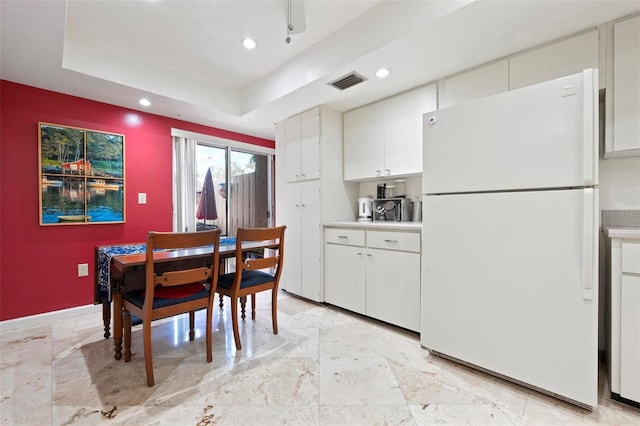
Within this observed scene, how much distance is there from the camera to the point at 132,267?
195 centimetres

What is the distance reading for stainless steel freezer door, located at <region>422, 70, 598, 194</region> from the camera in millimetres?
1392

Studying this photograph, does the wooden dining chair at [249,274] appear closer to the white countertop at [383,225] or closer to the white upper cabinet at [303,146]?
the white countertop at [383,225]

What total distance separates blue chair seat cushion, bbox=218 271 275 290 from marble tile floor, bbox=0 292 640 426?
→ 46cm

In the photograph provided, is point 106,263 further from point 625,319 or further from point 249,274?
point 625,319

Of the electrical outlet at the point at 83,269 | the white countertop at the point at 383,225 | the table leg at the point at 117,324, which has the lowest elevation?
the table leg at the point at 117,324

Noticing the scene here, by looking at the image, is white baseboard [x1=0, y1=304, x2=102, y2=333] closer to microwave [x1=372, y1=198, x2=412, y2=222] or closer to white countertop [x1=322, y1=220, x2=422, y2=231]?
white countertop [x1=322, y1=220, x2=422, y2=231]

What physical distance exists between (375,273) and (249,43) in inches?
89.4

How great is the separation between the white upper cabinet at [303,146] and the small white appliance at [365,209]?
0.58 m

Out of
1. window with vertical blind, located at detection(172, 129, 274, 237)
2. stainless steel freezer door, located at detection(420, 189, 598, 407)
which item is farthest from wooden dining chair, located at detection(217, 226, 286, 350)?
window with vertical blind, located at detection(172, 129, 274, 237)

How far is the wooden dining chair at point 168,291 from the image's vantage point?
1630 mm

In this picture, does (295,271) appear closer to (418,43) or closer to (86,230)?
(86,230)

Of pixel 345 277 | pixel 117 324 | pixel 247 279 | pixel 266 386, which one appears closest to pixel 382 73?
pixel 345 277

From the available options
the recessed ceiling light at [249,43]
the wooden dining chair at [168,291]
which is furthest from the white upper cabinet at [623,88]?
the wooden dining chair at [168,291]

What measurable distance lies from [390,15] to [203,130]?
274cm
